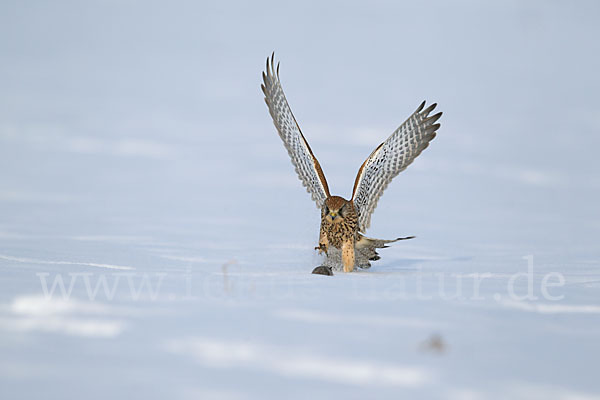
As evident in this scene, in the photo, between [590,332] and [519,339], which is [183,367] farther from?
[590,332]

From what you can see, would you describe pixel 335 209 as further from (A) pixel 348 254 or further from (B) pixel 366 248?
(B) pixel 366 248

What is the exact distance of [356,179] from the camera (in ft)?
19.2

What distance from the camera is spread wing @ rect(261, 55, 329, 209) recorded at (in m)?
6.02

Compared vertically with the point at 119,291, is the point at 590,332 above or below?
below

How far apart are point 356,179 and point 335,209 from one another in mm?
449

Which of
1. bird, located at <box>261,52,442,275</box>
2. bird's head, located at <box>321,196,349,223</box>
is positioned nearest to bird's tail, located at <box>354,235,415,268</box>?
bird, located at <box>261,52,442,275</box>

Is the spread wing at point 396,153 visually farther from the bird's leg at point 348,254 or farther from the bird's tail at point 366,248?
the bird's leg at point 348,254

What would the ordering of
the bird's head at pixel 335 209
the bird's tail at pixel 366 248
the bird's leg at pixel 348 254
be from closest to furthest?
the bird's head at pixel 335 209 < the bird's leg at pixel 348 254 < the bird's tail at pixel 366 248

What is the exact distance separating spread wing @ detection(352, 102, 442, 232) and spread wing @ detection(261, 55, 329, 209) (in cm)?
28

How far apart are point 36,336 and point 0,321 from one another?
260mm

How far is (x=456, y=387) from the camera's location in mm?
3129

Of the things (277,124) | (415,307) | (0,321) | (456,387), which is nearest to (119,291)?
(0,321)

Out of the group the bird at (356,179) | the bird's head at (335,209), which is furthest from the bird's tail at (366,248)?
the bird's head at (335,209)

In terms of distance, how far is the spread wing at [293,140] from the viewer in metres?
6.02
